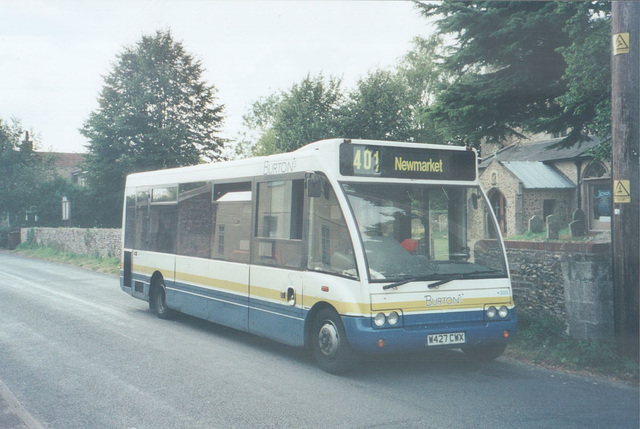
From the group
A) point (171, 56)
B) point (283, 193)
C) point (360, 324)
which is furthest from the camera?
point (171, 56)

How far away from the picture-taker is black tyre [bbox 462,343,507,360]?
791cm

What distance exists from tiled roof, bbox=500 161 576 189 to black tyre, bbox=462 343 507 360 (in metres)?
29.0

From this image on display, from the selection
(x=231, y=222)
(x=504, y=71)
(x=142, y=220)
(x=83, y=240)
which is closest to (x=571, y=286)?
(x=231, y=222)

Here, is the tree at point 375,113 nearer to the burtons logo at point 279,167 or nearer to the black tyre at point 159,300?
the black tyre at point 159,300

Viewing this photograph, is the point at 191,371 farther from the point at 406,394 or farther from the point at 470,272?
the point at 470,272

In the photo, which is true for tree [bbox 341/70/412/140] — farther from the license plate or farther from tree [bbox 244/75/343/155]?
the license plate

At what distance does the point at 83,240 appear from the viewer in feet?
111

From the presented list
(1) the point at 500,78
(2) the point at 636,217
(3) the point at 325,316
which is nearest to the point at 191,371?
(3) the point at 325,316

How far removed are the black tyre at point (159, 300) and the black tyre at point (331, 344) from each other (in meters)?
5.09

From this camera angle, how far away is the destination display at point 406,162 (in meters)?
7.59

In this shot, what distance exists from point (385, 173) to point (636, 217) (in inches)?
122

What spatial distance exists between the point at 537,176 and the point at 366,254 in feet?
105

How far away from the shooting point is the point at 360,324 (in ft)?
22.7

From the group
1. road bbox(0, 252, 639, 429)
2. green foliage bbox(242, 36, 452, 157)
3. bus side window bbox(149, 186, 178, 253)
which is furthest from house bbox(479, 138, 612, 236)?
road bbox(0, 252, 639, 429)
